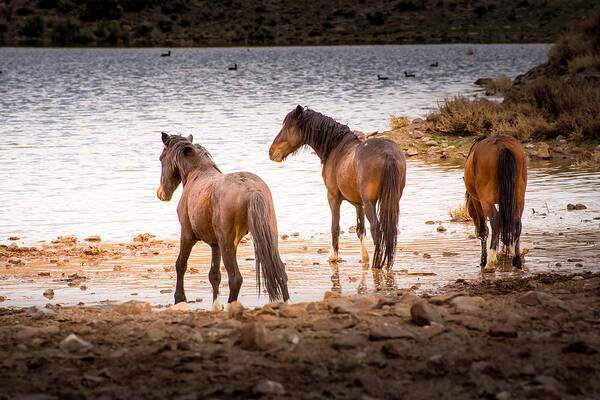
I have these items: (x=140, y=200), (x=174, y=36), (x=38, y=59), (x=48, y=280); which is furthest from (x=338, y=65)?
(x=48, y=280)

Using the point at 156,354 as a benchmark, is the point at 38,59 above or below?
above

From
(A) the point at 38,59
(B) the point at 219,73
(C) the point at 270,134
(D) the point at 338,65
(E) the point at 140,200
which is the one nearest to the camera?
(E) the point at 140,200

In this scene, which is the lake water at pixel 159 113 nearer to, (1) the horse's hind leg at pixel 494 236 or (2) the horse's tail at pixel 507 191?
(1) the horse's hind leg at pixel 494 236

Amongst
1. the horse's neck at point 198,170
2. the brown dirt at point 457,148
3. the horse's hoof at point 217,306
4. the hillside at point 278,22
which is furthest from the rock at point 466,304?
the hillside at point 278,22

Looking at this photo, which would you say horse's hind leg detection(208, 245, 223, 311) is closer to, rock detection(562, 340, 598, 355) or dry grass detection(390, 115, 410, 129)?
rock detection(562, 340, 598, 355)

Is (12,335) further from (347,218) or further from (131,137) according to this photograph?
(131,137)

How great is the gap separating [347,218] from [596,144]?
740 centimetres

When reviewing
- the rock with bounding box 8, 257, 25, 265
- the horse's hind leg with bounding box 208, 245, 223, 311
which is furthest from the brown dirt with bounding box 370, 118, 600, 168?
the horse's hind leg with bounding box 208, 245, 223, 311

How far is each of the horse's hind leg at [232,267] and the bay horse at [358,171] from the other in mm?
2217

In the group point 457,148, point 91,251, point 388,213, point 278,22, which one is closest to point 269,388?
point 388,213

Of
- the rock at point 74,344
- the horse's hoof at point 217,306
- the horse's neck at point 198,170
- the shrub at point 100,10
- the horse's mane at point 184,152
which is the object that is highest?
the shrub at point 100,10

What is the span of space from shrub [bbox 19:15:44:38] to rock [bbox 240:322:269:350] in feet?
253

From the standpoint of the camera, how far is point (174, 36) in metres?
81.3

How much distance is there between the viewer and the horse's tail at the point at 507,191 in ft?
26.8
